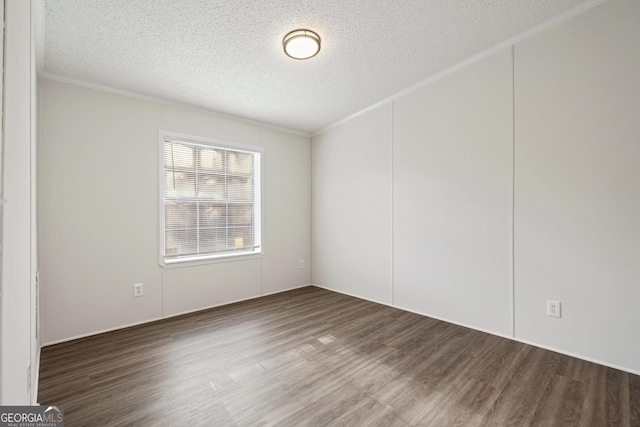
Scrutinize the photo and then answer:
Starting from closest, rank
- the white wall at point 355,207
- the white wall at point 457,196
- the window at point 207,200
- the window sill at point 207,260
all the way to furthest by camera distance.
A: the white wall at point 457,196 → the window sill at point 207,260 → the window at point 207,200 → the white wall at point 355,207

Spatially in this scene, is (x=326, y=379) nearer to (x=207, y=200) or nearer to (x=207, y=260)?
(x=207, y=260)

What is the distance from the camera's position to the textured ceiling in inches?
77.0

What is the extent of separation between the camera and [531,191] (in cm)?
238

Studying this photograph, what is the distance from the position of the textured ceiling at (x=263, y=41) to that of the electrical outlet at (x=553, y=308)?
235cm

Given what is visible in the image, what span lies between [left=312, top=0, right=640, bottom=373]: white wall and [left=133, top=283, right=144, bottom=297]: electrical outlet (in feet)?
9.70

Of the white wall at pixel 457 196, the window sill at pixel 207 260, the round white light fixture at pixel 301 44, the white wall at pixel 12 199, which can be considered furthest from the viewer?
the window sill at pixel 207 260

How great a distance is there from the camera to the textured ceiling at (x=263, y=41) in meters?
1.96

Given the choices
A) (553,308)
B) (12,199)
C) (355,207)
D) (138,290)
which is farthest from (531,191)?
(138,290)

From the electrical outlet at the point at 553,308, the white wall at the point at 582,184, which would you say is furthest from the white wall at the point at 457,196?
the electrical outlet at the point at 553,308

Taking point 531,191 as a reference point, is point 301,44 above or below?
above

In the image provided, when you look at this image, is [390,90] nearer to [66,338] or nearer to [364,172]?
[364,172]

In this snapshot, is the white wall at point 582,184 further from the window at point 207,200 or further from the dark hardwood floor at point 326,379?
the window at point 207,200

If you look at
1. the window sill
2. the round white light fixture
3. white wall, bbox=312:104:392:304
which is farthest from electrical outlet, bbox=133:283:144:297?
the round white light fixture

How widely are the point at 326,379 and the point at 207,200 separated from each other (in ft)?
8.96
